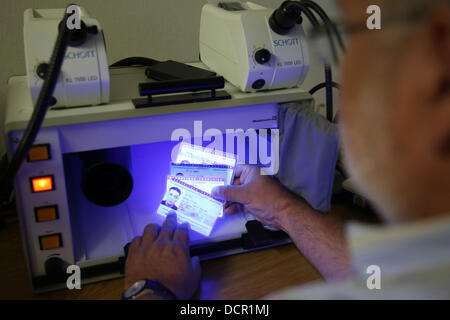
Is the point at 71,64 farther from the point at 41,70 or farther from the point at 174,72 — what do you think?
the point at 174,72

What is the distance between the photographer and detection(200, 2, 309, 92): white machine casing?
92 cm

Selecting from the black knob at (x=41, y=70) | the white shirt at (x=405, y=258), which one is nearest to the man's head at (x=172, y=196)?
the black knob at (x=41, y=70)

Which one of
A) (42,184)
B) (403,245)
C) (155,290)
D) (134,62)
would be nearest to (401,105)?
(403,245)

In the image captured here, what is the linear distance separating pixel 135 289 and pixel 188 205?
0.91 ft

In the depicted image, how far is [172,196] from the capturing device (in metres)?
0.99

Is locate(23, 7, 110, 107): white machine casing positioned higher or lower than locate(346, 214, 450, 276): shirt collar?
higher

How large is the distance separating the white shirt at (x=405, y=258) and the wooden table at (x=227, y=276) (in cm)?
43

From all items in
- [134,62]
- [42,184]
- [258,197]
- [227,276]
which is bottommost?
[227,276]

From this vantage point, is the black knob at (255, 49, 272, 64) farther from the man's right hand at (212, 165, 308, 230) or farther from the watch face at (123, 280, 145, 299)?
the watch face at (123, 280, 145, 299)

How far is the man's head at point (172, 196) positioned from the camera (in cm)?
99

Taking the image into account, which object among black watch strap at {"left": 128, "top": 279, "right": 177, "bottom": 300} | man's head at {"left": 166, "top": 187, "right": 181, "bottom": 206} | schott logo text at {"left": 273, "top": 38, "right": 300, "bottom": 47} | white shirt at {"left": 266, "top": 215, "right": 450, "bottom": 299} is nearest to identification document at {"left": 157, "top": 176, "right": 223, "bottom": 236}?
man's head at {"left": 166, "top": 187, "right": 181, "bottom": 206}

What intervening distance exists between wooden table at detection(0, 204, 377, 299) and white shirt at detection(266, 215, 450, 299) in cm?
43

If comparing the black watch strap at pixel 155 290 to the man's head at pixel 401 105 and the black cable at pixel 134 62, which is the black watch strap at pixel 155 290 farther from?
the black cable at pixel 134 62

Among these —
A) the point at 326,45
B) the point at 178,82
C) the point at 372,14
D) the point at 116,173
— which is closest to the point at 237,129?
the point at 178,82
